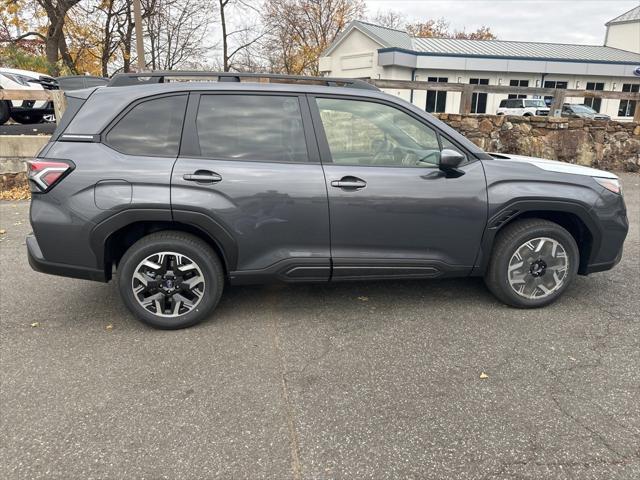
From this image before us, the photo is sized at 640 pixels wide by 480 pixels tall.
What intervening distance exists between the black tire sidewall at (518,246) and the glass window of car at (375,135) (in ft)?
3.00

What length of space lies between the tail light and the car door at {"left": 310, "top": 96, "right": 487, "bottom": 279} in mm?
1787

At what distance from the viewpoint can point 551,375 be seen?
9.76 ft

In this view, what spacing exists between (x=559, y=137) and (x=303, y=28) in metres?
38.3

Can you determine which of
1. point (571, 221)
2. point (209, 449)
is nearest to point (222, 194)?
point (209, 449)

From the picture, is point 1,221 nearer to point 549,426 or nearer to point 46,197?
point 46,197

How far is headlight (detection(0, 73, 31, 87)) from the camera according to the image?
11039mm

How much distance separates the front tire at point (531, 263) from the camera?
3.76 meters

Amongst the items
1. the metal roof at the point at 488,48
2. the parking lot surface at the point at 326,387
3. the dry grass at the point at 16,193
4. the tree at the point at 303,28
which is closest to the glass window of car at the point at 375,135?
the parking lot surface at the point at 326,387

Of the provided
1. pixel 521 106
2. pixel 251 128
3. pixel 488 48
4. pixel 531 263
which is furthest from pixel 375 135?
pixel 488 48

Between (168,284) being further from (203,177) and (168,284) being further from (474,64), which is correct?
(474,64)

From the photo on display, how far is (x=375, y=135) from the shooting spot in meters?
3.78

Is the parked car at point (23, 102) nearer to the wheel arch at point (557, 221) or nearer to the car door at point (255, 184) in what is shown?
the car door at point (255, 184)

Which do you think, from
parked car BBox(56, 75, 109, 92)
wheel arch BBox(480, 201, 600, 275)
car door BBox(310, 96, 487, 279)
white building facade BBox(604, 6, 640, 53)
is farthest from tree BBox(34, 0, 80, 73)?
white building facade BBox(604, 6, 640, 53)

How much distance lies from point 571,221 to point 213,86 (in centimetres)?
307
